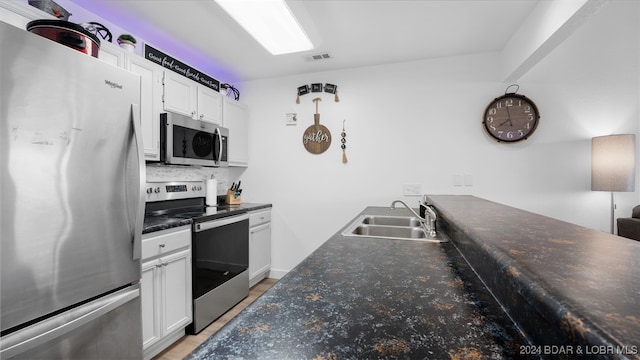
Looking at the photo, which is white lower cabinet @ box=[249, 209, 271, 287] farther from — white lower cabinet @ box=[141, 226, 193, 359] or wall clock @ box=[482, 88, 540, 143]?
wall clock @ box=[482, 88, 540, 143]

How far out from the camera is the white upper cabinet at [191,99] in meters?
2.24

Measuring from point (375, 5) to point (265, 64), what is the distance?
4.54 ft

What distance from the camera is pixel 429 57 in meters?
2.74

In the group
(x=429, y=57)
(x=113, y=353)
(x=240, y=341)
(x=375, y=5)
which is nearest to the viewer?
(x=240, y=341)

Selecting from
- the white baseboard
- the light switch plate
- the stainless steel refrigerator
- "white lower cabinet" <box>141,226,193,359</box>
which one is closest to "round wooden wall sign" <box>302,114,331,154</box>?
the light switch plate

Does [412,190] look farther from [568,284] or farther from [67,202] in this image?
[67,202]

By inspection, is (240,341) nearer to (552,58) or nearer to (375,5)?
(375,5)

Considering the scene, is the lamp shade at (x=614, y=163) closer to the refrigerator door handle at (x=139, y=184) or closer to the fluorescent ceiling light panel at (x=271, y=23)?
the fluorescent ceiling light panel at (x=271, y=23)

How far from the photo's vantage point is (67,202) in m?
1.15

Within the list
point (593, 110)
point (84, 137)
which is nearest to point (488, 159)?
point (593, 110)

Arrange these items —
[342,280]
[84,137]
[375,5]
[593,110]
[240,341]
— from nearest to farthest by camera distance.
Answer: [240,341] < [342,280] < [84,137] < [375,5] < [593,110]

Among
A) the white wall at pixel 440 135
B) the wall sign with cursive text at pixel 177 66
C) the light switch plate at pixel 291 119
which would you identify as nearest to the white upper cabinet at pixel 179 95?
the wall sign with cursive text at pixel 177 66

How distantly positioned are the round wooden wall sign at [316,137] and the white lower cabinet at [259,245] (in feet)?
2.99

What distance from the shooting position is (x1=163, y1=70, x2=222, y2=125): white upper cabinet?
224 cm
